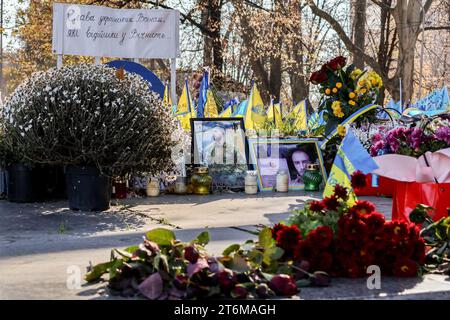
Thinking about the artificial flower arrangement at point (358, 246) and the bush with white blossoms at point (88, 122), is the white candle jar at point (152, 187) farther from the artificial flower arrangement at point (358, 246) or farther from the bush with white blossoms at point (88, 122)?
the artificial flower arrangement at point (358, 246)

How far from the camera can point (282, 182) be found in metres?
10.2

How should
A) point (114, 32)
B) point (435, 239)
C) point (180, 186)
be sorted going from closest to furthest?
point (435, 239) < point (180, 186) < point (114, 32)

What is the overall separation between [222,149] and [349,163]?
536 cm

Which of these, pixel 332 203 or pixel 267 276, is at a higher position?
pixel 332 203

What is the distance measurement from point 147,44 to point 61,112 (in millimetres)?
3289

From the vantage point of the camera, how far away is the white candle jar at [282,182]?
1016 centimetres

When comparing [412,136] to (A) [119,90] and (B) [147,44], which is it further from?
(B) [147,44]

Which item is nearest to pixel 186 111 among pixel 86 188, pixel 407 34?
pixel 86 188

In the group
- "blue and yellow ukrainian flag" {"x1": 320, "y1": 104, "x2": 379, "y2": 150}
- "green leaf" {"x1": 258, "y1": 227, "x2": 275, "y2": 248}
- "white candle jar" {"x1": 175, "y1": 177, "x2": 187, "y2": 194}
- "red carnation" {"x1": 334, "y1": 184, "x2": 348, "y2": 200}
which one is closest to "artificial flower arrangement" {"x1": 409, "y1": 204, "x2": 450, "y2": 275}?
"red carnation" {"x1": 334, "y1": 184, "x2": 348, "y2": 200}

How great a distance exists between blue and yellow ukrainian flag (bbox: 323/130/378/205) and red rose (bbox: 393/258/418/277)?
38.5 inches

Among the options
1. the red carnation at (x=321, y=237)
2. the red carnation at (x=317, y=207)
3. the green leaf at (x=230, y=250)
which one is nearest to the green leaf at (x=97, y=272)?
the green leaf at (x=230, y=250)

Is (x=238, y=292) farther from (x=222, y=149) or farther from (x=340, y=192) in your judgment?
(x=222, y=149)

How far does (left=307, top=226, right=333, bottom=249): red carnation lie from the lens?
13.7 feet

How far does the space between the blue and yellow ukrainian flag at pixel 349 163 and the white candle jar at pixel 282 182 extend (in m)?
4.72
